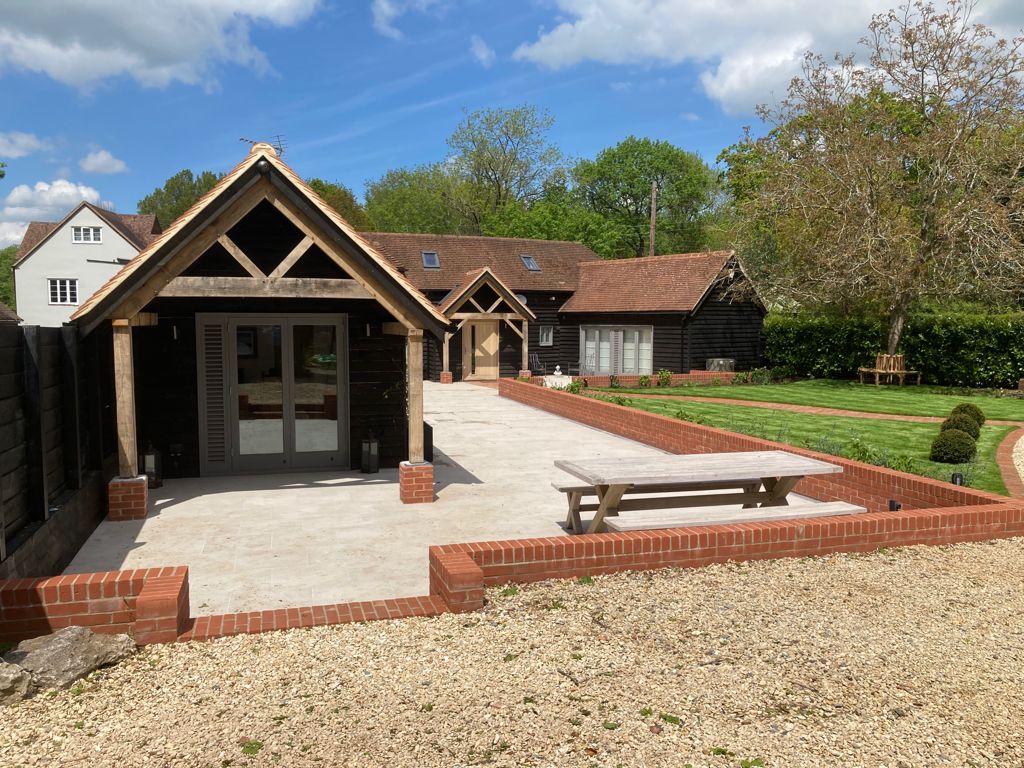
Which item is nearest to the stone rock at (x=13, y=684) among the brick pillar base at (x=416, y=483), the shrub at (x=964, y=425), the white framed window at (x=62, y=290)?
the brick pillar base at (x=416, y=483)

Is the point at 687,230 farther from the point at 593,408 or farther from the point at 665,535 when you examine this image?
the point at 665,535

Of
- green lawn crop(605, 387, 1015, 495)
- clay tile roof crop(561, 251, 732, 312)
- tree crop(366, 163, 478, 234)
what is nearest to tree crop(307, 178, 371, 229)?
tree crop(366, 163, 478, 234)

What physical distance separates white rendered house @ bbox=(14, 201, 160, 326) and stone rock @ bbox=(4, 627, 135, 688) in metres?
46.5

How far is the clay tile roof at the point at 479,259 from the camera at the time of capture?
106 ft

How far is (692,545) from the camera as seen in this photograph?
22.2 ft

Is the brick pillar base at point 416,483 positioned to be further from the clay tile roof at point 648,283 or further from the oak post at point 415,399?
the clay tile roof at point 648,283

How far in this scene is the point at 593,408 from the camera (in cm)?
1727

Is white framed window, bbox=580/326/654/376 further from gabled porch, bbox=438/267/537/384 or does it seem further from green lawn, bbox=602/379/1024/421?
green lawn, bbox=602/379/1024/421

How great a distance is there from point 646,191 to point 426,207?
19.3 metres

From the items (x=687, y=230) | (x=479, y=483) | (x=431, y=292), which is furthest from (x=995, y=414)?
(x=687, y=230)

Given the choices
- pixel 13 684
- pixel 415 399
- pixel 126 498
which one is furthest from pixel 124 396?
pixel 13 684

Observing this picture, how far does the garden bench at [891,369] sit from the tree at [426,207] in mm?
42147

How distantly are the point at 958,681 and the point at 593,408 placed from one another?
41.1 feet

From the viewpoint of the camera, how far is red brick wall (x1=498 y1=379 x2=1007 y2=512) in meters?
8.68
